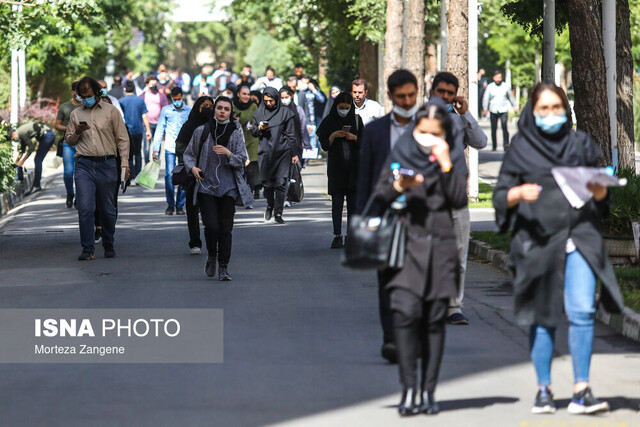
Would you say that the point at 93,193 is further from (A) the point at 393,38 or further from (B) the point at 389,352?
(A) the point at 393,38

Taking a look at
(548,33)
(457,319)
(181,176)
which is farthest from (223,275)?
(548,33)

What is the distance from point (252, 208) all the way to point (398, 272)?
14650mm

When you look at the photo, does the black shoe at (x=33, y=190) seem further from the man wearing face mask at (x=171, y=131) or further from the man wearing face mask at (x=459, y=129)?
the man wearing face mask at (x=459, y=129)

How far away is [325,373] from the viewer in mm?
8328

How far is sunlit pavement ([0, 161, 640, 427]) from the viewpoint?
23.7 feet

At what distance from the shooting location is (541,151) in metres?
7.22

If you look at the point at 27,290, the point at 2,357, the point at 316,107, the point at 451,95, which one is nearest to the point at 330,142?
the point at 27,290

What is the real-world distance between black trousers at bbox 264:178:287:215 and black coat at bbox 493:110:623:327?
38.0 feet

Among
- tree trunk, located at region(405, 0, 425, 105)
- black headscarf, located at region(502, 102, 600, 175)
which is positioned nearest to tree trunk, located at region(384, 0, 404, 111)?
tree trunk, located at region(405, 0, 425, 105)

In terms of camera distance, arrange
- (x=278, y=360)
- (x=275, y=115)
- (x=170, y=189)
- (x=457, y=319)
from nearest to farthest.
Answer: (x=278, y=360) < (x=457, y=319) < (x=275, y=115) < (x=170, y=189)

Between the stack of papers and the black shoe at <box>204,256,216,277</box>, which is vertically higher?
the stack of papers

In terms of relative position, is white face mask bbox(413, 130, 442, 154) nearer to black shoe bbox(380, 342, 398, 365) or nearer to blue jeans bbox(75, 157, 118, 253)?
black shoe bbox(380, 342, 398, 365)

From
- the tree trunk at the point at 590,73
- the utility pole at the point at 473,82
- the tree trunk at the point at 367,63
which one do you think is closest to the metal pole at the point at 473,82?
the utility pole at the point at 473,82

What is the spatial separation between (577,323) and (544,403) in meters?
0.45
